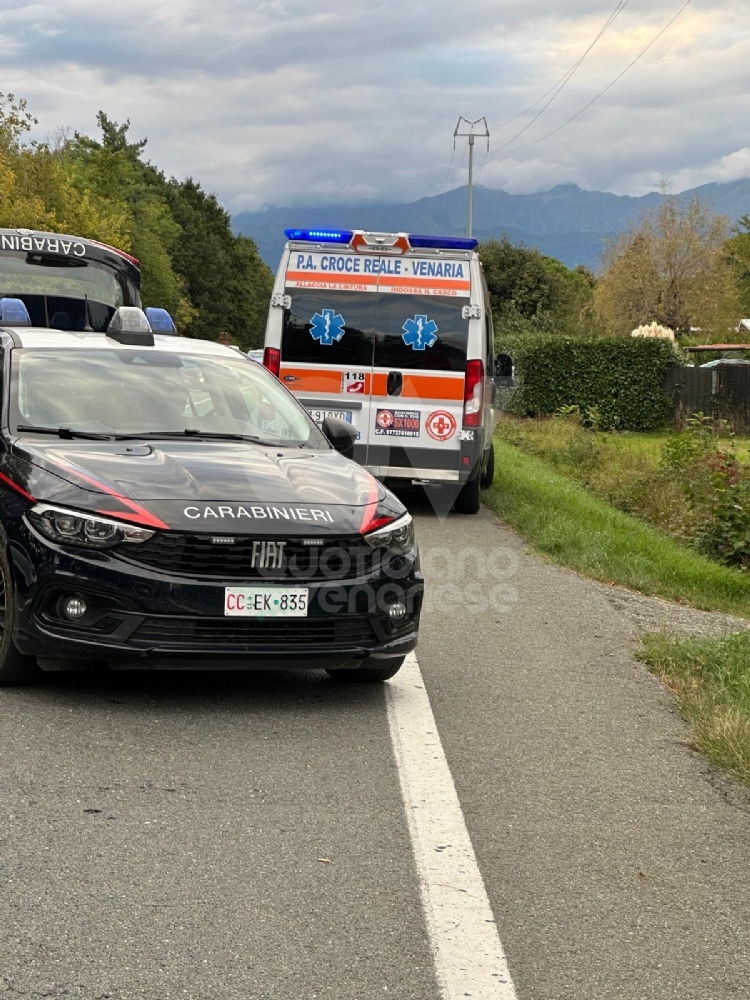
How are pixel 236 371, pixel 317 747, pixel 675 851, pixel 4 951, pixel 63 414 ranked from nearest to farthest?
pixel 4 951
pixel 675 851
pixel 317 747
pixel 63 414
pixel 236 371

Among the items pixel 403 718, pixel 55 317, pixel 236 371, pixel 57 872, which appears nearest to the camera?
pixel 57 872

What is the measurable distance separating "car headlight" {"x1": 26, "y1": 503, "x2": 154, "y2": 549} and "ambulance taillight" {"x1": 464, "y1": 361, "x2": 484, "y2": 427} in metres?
8.72

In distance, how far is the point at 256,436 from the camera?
7.76 meters

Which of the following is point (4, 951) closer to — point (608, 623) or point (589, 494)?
point (608, 623)

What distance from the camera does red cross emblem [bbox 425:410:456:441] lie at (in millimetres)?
14766

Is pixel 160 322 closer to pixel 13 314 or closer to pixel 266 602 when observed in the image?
pixel 13 314

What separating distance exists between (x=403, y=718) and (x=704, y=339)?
67.4 meters

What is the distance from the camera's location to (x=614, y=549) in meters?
12.8

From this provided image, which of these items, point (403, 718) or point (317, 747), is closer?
point (317, 747)

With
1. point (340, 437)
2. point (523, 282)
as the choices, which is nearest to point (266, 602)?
point (340, 437)

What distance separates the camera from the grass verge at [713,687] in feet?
20.2

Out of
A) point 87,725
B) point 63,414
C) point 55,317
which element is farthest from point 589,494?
point 87,725

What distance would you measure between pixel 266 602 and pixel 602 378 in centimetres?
3088

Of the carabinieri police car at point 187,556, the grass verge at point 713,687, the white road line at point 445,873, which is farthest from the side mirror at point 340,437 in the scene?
the grass verge at point 713,687
